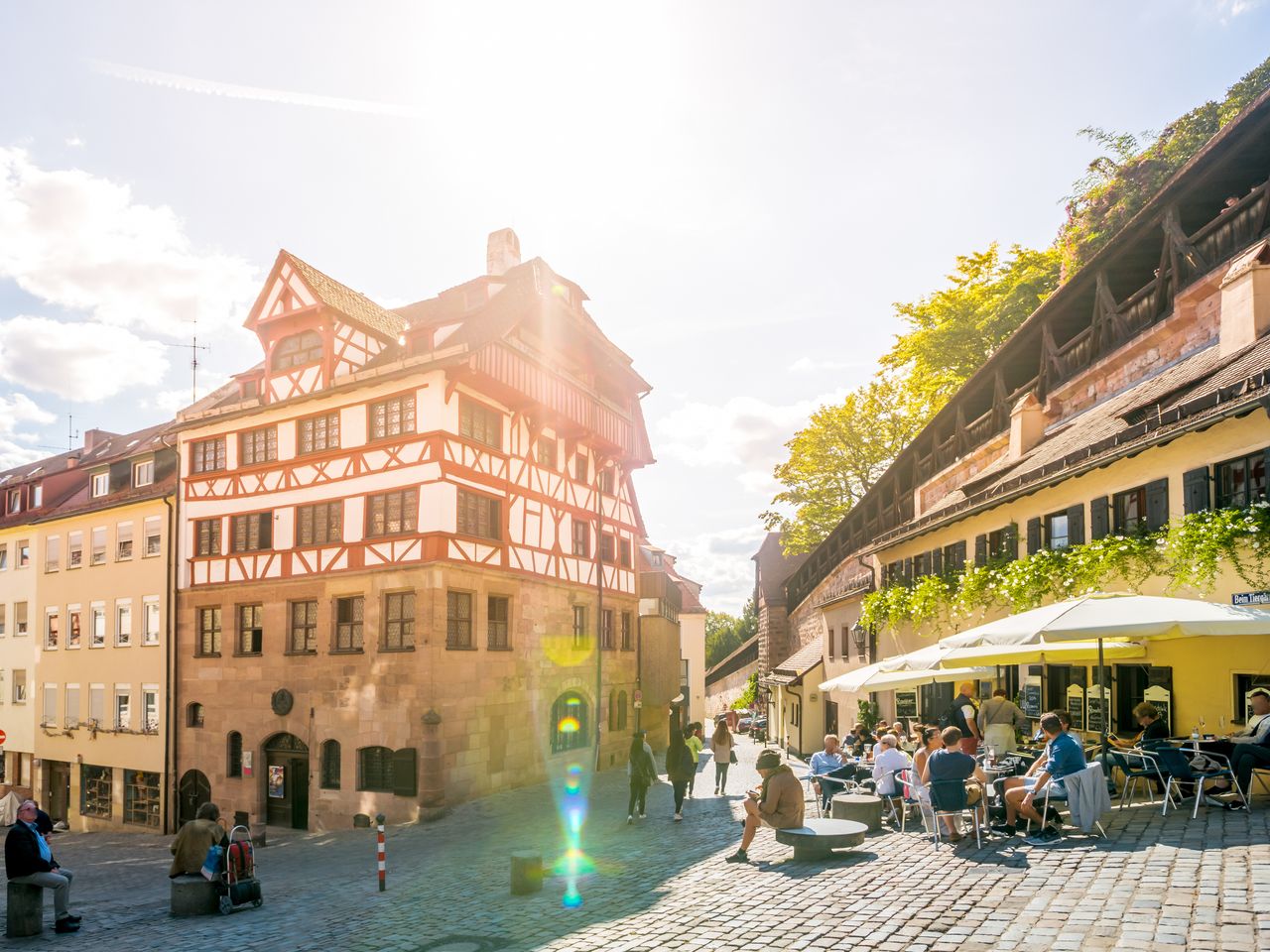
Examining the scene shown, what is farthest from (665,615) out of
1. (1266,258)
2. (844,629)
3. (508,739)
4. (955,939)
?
(955,939)

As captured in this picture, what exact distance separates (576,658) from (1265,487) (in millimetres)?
21873

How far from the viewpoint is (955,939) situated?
8156 mm

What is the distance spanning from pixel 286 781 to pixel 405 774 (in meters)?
4.97

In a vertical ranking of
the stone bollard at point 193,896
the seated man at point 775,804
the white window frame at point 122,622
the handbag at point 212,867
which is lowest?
the stone bollard at point 193,896

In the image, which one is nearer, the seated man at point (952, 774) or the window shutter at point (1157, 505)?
the seated man at point (952, 774)

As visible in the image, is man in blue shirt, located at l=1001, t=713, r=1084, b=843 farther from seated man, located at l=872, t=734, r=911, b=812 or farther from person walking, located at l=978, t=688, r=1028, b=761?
person walking, located at l=978, t=688, r=1028, b=761

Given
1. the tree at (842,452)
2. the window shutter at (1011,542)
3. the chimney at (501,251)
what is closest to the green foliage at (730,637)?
the tree at (842,452)

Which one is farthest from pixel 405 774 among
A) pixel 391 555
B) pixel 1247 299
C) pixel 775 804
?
pixel 1247 299

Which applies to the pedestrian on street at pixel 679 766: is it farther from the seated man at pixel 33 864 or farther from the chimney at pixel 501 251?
the chimney at pixel 501 251

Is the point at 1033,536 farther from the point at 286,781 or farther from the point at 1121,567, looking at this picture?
the point at 286,781

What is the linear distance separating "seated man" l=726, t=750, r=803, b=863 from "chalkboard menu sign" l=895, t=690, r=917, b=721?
16655 millimetres

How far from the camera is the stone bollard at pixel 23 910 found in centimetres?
1292

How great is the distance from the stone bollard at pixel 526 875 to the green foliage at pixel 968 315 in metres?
30.2

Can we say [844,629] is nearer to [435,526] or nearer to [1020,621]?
[435,526]
